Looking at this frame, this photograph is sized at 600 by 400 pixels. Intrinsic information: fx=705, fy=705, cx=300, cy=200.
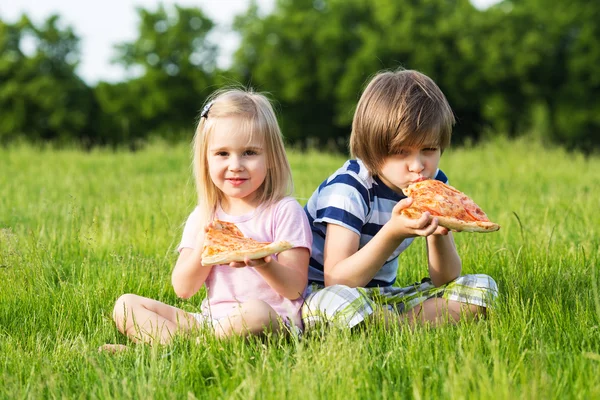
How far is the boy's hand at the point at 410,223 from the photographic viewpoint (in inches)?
109

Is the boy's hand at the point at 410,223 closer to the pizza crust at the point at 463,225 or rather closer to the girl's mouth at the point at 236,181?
the pizza crust at the point at 463,225

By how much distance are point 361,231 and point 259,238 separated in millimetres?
485

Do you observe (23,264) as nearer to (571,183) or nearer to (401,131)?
(401,131)

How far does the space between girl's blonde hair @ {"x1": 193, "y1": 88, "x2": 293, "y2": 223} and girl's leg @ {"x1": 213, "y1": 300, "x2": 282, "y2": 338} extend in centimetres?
54

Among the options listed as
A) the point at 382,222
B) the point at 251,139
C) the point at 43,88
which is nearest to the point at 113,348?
the point at 251,139

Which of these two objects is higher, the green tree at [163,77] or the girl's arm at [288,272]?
the green tree at [163,77]

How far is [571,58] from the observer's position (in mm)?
35469

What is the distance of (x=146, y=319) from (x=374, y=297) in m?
1.05

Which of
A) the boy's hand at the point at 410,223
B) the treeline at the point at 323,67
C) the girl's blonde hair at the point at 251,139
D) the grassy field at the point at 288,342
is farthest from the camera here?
the treeline at the point at 323,67

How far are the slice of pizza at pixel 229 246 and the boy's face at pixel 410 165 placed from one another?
64cm

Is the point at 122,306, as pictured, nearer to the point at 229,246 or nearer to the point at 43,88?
the point at 229,246

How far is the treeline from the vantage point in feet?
116

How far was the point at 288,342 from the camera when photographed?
10.2 feet

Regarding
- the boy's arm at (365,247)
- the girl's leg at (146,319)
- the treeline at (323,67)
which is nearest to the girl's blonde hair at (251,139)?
the boy's arm at (365,247)
